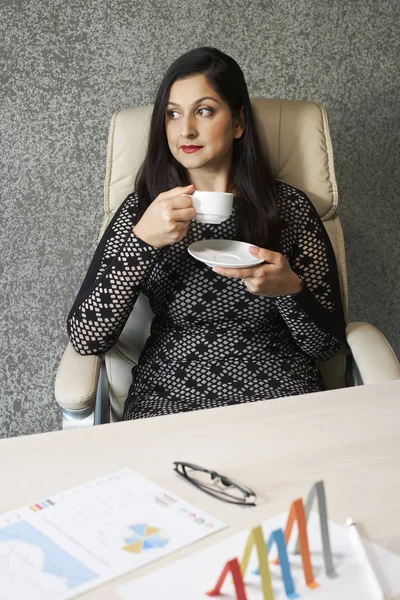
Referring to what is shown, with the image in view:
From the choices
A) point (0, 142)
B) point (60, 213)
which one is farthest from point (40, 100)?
point (60, 213)

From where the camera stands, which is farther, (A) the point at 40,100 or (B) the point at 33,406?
(B) the point at 33,406

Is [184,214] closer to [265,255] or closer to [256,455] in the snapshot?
[265,255]

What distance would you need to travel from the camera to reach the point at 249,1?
203cm

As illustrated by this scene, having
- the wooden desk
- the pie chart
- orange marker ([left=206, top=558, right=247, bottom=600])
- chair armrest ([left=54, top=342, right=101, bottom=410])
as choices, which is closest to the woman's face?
chair armrest ([left=54, top=342, right=101, bottom=410])

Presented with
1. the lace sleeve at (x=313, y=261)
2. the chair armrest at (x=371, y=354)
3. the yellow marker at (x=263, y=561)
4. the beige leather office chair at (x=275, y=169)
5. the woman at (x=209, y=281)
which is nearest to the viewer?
the yellow marker at (x=263, y=561)

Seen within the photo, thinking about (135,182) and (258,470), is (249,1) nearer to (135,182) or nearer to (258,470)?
(135,182)

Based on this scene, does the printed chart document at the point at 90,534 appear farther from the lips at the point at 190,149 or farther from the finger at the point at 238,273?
the lips at the point at 190,149

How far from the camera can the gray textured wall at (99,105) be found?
6.53 ft

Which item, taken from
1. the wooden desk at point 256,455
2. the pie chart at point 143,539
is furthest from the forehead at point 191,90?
the pie chart at point 143,539

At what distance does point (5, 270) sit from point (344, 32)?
1163mm

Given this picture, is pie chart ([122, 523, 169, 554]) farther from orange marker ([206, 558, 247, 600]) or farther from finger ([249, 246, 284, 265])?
finger ([249, 246, 284, 265])

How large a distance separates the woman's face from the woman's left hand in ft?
1.15

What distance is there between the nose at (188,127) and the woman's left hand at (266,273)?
0.36 meters

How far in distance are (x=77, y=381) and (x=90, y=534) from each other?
0.62 metres
